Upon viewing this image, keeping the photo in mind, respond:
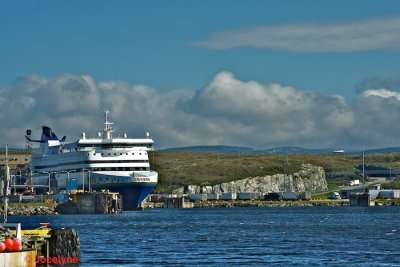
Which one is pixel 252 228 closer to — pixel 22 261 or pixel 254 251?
pixel 254 251

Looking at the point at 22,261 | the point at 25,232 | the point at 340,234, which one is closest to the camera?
the point at 22,261

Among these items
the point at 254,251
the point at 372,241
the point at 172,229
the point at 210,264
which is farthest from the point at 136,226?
→ the point at 210,264

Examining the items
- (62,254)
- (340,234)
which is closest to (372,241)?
(340,234)

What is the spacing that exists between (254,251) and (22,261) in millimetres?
32209

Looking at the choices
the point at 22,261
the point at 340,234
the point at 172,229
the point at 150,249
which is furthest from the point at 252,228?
the point at 22,261

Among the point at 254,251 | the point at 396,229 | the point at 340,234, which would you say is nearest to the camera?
the point at 254,251

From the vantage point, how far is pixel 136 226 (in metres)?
148

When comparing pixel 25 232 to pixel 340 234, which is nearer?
pixel 25 232

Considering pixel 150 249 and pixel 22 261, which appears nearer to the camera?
pixel 22 261

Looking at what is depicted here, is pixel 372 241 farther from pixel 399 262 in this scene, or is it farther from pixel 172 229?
pixel 172 229

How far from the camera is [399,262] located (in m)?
80.4

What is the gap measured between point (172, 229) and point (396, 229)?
91.4 ft

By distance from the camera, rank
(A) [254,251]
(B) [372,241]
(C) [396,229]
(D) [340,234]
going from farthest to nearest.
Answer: (C) [396,229]
(D) [340,234]
(B) [372,241]
(A) [254,251]

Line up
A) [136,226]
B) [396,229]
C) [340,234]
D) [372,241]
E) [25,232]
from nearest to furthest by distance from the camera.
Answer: [25,232], [372,241], [340,234], [396,229], [136,226]
